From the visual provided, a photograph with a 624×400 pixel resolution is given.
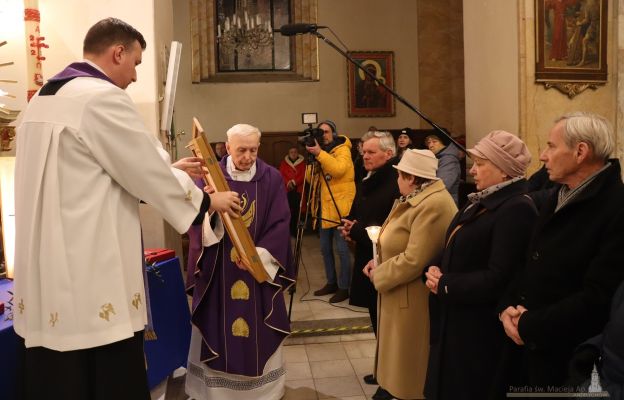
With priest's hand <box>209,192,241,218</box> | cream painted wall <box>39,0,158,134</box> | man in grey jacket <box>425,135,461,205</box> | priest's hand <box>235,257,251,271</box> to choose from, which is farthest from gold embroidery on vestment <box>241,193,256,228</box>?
man in grey jacket <box>425,135,461,205</box>

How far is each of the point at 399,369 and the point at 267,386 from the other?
104 cm

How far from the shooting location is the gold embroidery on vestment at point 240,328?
3555 millimetres

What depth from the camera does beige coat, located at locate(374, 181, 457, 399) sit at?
291cm

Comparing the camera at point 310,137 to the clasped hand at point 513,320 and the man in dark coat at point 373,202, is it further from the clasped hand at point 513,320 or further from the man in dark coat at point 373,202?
the clasped hand at point 513,320

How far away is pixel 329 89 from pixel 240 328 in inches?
367

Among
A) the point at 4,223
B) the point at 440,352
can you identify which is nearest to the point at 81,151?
the point at 4,223

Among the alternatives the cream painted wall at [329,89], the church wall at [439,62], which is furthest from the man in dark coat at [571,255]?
the cream painted wall at [329,89]

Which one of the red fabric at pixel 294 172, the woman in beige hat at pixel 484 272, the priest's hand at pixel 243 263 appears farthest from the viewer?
the red fabric at pixel 294 172

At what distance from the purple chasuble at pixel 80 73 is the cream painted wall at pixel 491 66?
5.35 meters

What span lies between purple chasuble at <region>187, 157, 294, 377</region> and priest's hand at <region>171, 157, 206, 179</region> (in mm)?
781

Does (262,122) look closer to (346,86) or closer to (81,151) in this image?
(346,86)

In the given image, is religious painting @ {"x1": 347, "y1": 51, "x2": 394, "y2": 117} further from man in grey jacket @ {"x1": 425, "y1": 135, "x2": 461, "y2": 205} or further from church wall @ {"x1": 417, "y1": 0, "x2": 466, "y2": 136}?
man in grey jacket @ {"x1": 425, "y1": 135, "x2": 461, "y2": 205}

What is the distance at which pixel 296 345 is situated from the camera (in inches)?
196

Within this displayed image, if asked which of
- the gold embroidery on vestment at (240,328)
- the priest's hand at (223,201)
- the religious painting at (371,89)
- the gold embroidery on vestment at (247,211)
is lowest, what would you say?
the gold embroidery on vestment at (240,328)
